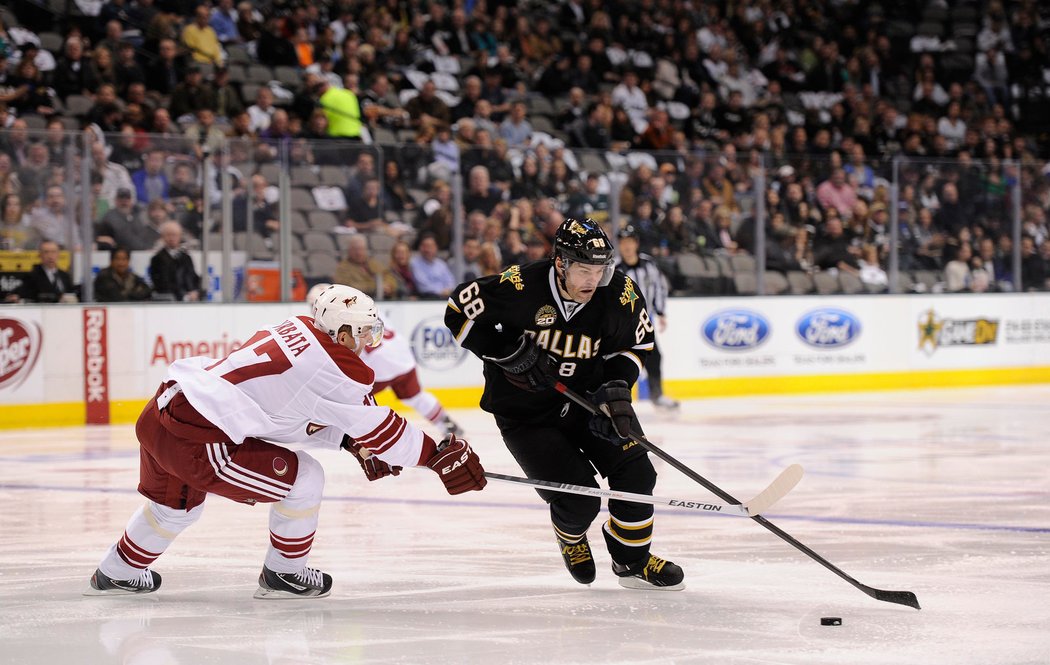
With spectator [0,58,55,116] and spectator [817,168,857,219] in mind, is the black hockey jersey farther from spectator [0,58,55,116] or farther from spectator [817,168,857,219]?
spectator [817,168,857,219]

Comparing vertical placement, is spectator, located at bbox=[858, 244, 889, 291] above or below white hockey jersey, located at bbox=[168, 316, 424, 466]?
below

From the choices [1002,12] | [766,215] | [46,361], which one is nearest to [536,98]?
[766,215]

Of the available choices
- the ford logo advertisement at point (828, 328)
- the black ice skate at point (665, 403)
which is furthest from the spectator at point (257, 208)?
the ford logo advertisement at point (828, 328)

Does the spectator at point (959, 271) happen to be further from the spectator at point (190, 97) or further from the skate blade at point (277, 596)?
the skate blade at point (277, 596)

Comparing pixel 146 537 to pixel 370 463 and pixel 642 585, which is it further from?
pixel 642 585

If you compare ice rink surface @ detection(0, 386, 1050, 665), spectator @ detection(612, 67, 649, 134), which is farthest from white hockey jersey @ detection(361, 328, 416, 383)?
spectator @ detection(612, 67, 649, 134)

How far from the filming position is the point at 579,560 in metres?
4.39

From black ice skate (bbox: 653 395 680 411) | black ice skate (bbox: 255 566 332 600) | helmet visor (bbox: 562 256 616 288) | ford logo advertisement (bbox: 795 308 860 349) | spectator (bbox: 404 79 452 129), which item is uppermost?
spectator (bbox: 404 79 452 129)

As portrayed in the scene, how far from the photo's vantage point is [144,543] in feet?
13.6

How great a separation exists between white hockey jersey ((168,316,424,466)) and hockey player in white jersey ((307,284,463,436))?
381 cm

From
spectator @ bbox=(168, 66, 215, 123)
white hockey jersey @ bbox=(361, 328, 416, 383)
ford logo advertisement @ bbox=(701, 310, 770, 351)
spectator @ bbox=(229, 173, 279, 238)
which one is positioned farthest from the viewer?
ford logo advertisement @ bbox=(701, 310, 770, 351)

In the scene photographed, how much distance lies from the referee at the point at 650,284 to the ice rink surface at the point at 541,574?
200 centimetres

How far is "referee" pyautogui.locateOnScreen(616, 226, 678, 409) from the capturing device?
9.62m

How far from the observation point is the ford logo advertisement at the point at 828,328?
12172mm
